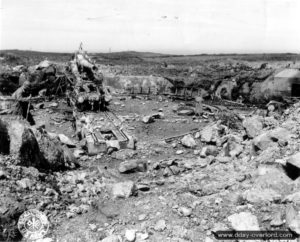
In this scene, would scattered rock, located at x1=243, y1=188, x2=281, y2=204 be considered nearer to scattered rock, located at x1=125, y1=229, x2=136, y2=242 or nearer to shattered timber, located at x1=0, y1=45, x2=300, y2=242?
shattered timber, located at x1=0, y1=45, x2=300, y2=242

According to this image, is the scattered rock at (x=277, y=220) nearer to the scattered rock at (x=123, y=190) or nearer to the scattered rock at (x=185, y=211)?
the scattered rock at (x=185, y=211)

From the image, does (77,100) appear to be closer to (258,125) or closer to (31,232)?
(258,125)

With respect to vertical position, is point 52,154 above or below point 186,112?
above

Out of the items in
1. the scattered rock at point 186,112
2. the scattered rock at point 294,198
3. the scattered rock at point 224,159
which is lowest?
the scattered rock at point 186,112

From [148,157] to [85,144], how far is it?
168cm

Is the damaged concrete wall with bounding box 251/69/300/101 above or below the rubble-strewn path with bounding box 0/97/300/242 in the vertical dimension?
above

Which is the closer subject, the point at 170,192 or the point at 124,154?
the point at 170,192

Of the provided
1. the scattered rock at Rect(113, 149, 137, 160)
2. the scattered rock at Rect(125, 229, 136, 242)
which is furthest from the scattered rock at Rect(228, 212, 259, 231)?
the scattered rock at Rect(113, 149, 137, 160)

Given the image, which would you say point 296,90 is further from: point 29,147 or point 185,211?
point 29,147

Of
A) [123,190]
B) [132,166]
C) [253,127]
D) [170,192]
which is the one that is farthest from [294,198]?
[132,166]

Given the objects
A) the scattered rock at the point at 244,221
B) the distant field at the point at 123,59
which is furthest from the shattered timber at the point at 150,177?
the distant field at the point at 123,59

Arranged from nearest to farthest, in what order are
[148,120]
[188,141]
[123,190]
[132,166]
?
1. [123,190]
2. [132,166]
3. [188,141]
4. [148,120]

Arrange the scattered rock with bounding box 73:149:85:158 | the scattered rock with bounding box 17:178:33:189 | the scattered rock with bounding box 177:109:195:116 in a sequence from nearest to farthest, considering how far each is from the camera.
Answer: the scattered rock with bounding box 17:178:33:189
the scattered rock with bounding box 73:149:85:158
the scattered rock with bounding box 177:109:195:116

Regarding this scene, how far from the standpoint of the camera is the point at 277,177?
468 cm
